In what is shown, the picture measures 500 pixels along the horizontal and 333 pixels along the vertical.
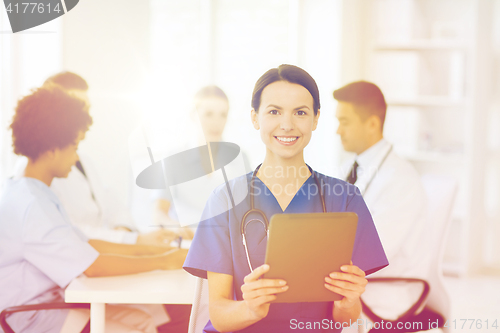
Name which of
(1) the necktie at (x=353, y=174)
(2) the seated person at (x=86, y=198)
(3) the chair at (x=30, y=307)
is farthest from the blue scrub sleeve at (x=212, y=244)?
(1) the necktie at (x=353, y=174)

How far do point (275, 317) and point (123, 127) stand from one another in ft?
4.14

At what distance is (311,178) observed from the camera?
3.07ft

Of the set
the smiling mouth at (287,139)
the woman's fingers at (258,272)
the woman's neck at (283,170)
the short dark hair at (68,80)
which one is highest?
the short dark hair at (68,80)

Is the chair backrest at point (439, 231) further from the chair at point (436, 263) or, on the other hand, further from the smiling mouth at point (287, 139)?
the smiling mouth at point (287, 139)

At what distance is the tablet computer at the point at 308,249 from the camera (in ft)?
2.23

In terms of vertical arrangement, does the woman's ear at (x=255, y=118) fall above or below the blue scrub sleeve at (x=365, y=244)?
above

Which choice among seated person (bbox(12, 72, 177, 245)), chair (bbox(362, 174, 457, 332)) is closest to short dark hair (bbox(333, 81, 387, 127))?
chair (bbox(362, 174, 457, 332))

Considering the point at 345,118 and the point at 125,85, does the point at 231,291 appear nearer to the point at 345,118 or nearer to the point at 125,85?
the point at 345,118

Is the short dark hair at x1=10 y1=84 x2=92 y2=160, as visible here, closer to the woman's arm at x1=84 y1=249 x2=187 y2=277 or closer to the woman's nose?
the woman's arm at x1=84 y1=249 x2=187 y2=277

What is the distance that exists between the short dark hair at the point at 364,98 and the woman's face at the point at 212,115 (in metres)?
0.43

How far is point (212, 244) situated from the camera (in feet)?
2.84

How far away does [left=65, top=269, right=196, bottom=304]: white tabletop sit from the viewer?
3.27ft

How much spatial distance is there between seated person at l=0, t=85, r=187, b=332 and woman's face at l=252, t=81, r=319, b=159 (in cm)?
49

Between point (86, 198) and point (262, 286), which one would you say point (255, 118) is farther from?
point (86, 198)
